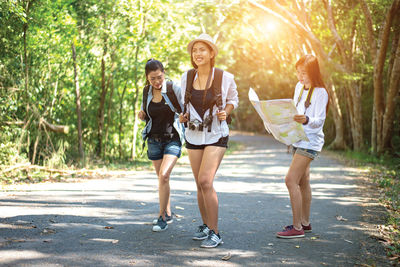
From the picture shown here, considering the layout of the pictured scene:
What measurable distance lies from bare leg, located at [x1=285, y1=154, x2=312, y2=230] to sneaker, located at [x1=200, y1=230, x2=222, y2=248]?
1.00m

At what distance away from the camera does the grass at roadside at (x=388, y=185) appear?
5.20m

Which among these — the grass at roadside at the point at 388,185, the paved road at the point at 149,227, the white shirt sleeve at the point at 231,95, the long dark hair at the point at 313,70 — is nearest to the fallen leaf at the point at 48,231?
the paved road at the point at 149,227

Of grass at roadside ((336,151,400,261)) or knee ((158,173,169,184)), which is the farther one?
knee ((158,173,169,184))

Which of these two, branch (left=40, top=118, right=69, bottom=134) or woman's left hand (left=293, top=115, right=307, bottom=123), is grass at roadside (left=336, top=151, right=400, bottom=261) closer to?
woman's left hand (left=293, top=115, right=307, bottom=123)

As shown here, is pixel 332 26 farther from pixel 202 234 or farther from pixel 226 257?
pixel 226 257

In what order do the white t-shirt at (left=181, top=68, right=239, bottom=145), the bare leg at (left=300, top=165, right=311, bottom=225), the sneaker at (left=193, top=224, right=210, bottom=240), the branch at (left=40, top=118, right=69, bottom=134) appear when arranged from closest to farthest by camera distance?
the white t-shirt at (left=181, top=68, right=239, bottom=145), the sneaker at (left=193, top=224, right=210, bottom=240), the bare leg at (left=300, top=165, right=311, bottom=225), the branch at (left=40, top=118, right=69, bottom=134)

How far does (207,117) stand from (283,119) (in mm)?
936

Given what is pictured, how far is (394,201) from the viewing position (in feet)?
25.7

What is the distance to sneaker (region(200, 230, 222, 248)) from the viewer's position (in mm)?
4891

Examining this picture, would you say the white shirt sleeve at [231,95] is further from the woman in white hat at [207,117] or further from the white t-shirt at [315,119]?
the white t-shirt at [315,119]

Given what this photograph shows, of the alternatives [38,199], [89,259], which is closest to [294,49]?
[38,199]

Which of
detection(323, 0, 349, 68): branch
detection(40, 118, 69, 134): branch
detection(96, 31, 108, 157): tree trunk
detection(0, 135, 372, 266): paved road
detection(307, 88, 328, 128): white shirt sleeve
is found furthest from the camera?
detection(323, 0, 349, 68): branch

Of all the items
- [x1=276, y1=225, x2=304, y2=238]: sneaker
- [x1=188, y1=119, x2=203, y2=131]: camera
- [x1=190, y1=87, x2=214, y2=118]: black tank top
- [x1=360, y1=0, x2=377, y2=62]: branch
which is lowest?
[x1=276, y1=225, x2=304, y2=238]: sneaker

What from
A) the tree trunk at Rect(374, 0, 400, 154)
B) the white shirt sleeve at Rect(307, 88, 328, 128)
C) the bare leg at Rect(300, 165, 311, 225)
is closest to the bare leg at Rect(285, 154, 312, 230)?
the bare leg at Rect(300, 165, 311, 225)
